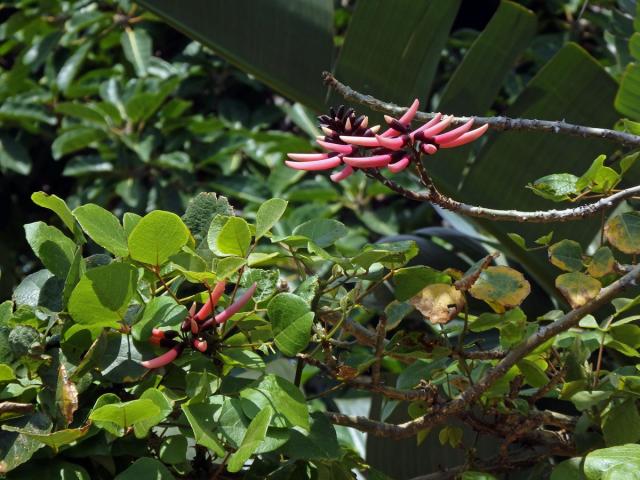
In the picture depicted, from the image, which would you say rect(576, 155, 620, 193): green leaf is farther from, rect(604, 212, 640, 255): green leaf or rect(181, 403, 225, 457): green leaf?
rect(181, 403, 225, 457): green leaf

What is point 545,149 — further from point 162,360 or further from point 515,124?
point 162,360

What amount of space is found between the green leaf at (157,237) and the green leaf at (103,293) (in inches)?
0.9

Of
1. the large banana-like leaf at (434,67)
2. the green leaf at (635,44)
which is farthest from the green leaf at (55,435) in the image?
the large banana-like leaf at (434,67)

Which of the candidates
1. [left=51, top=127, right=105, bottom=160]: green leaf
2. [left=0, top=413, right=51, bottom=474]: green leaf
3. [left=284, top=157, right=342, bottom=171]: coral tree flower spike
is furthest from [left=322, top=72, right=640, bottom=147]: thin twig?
[left=51, top=127, right=105, bottom=160]: green leaf

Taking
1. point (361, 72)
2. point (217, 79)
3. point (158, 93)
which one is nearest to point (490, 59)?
point (361, 72)

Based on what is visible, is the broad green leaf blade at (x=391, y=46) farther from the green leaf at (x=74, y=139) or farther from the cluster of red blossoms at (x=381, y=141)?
the cluster of red blossoms at (x=381, y=141)

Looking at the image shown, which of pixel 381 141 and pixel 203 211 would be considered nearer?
pixel 381 141

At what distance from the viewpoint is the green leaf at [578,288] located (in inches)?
36.9

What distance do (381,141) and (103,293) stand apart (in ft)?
0.89

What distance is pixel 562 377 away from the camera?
1.02 meters

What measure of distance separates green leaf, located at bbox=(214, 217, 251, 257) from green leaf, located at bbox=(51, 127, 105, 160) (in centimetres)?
201

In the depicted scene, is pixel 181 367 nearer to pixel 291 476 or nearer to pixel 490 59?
pixel 291 476

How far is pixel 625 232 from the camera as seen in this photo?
1.00m

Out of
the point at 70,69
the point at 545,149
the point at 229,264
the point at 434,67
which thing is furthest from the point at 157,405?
the point at 70,69
